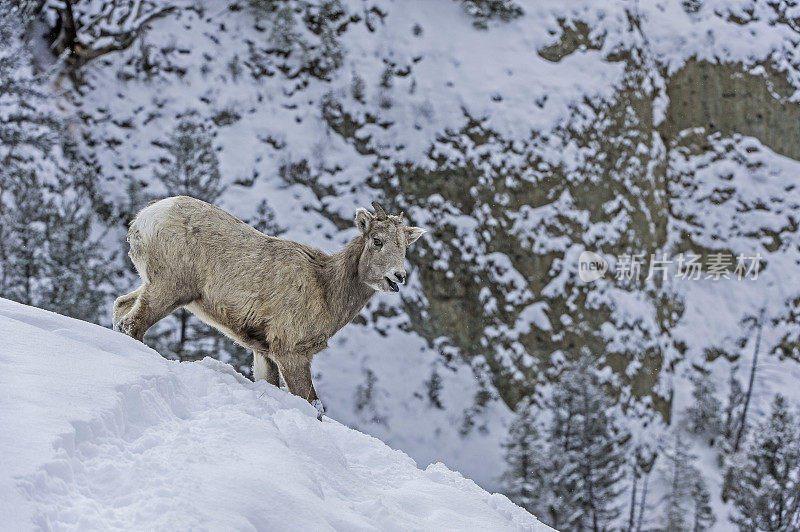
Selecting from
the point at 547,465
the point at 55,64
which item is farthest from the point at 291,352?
the point at 55,64

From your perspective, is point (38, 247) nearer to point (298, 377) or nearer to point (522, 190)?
point (298, 377)

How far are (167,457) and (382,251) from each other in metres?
3.43

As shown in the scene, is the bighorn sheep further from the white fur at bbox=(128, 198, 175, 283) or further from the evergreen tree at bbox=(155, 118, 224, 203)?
the evergreen tree at bbox=(155, 118, 224, 203)

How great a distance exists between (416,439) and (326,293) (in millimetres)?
21692

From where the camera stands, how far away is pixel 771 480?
22859 millimetres

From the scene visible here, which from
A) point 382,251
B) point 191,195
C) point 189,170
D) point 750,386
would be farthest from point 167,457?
point 750,386

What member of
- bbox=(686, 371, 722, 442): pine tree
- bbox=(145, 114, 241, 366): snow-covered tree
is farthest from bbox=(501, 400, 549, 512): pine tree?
bbox=(686, 371, 722, 442): pine tree

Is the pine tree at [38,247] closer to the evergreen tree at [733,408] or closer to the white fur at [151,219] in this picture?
the white fur at [151,219]

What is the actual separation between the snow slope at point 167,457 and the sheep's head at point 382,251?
1.60m

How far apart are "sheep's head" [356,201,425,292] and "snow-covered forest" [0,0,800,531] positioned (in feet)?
62.4

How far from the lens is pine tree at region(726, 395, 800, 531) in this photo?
22.4 m

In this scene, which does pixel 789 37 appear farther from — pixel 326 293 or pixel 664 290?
pixel 326 293

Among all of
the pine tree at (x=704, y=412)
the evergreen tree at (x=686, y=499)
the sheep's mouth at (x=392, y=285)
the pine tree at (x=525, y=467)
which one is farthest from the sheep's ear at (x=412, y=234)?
the pine tree at (x=704, y=412)

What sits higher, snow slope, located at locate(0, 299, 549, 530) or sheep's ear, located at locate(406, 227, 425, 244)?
sheep's ear, located at locate(406, 227, 425, 244)
